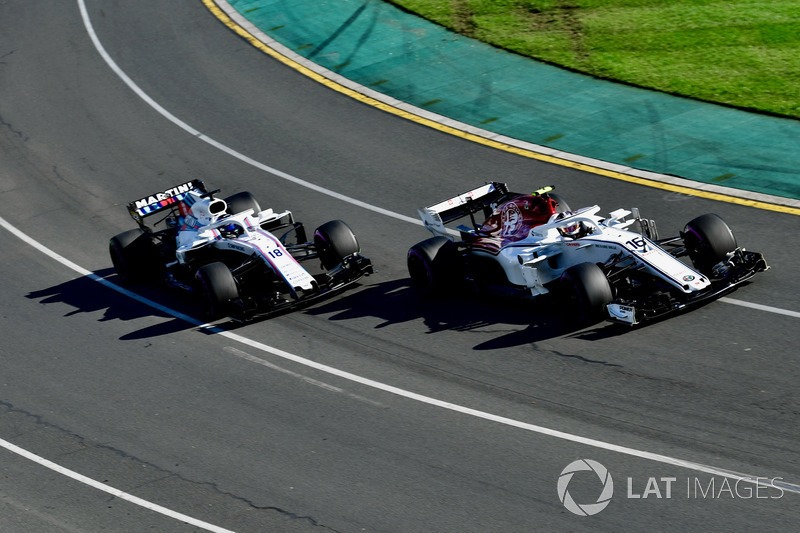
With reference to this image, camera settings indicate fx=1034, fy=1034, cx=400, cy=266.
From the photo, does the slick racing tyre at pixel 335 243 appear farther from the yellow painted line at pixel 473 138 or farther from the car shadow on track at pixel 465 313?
the yellow painted line at pixel 473 138

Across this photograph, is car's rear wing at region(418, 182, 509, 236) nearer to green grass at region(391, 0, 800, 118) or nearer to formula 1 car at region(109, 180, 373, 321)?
formula 1 car at region(109, 180, 373, 321)

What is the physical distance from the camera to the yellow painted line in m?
17.0

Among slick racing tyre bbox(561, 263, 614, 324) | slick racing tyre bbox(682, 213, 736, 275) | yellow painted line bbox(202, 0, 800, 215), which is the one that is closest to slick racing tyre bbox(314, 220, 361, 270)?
slick racing tyre bbox(561, 263, 614, 324)

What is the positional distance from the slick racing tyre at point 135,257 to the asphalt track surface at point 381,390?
1.21ft

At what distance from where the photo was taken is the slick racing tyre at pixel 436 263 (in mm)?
14820

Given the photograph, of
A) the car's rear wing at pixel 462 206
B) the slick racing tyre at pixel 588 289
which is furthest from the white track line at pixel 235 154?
the slick racing tyre at pixel 588 289

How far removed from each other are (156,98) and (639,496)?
56.4 ft

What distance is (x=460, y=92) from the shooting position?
2216 centimetres

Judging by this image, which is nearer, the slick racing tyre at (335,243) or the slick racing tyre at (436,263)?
the slick racing tyre at (436,263)

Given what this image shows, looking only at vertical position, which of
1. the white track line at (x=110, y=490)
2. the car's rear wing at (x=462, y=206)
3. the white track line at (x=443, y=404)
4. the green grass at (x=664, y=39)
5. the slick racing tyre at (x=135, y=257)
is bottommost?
the white track line at (x=110, y=490)

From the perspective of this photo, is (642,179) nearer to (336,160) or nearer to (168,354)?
(336,160)

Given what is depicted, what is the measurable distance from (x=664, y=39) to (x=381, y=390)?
13511mm

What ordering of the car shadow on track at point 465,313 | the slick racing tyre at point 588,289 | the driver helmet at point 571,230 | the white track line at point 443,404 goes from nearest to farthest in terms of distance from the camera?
the white track line at point 443,404, the slick racing tyre at point 588,289, the car shadow on track at point 465,313, the driver helmet at point 571,230

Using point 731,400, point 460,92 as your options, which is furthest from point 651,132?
point 731,400
